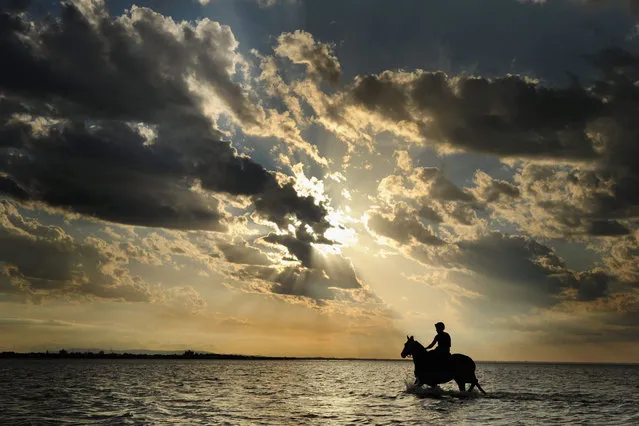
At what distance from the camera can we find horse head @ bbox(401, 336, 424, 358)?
38344mm

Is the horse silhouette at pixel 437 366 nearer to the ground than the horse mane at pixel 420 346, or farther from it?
nearer to the ground

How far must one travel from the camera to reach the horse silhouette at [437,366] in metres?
37.1

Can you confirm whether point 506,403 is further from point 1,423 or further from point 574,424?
point 1,423

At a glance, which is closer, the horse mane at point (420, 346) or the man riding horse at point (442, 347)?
the man riding horse at point (442, 347)

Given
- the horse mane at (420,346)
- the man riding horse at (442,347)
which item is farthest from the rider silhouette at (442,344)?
the horse mane at (420,346)

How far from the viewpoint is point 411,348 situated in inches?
1523

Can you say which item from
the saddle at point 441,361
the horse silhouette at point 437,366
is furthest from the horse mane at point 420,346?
the saddle at point 441,361

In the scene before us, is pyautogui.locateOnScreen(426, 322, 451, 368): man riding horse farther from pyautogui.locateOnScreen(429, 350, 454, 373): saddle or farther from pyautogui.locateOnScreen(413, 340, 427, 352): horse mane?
pyautogui.locateOnScreen(413, 340, 427, 352): horse mane

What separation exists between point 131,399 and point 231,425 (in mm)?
17687

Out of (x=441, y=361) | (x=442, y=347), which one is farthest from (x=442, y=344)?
(x=441, y=361)

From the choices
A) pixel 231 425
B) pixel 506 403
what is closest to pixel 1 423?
pixel 231 425

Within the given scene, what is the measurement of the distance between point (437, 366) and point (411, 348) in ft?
7.30

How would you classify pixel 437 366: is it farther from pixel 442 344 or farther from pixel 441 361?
pixel 442 344

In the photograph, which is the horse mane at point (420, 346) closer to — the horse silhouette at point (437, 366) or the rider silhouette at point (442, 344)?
the horse silhouette at point (437, 366)
